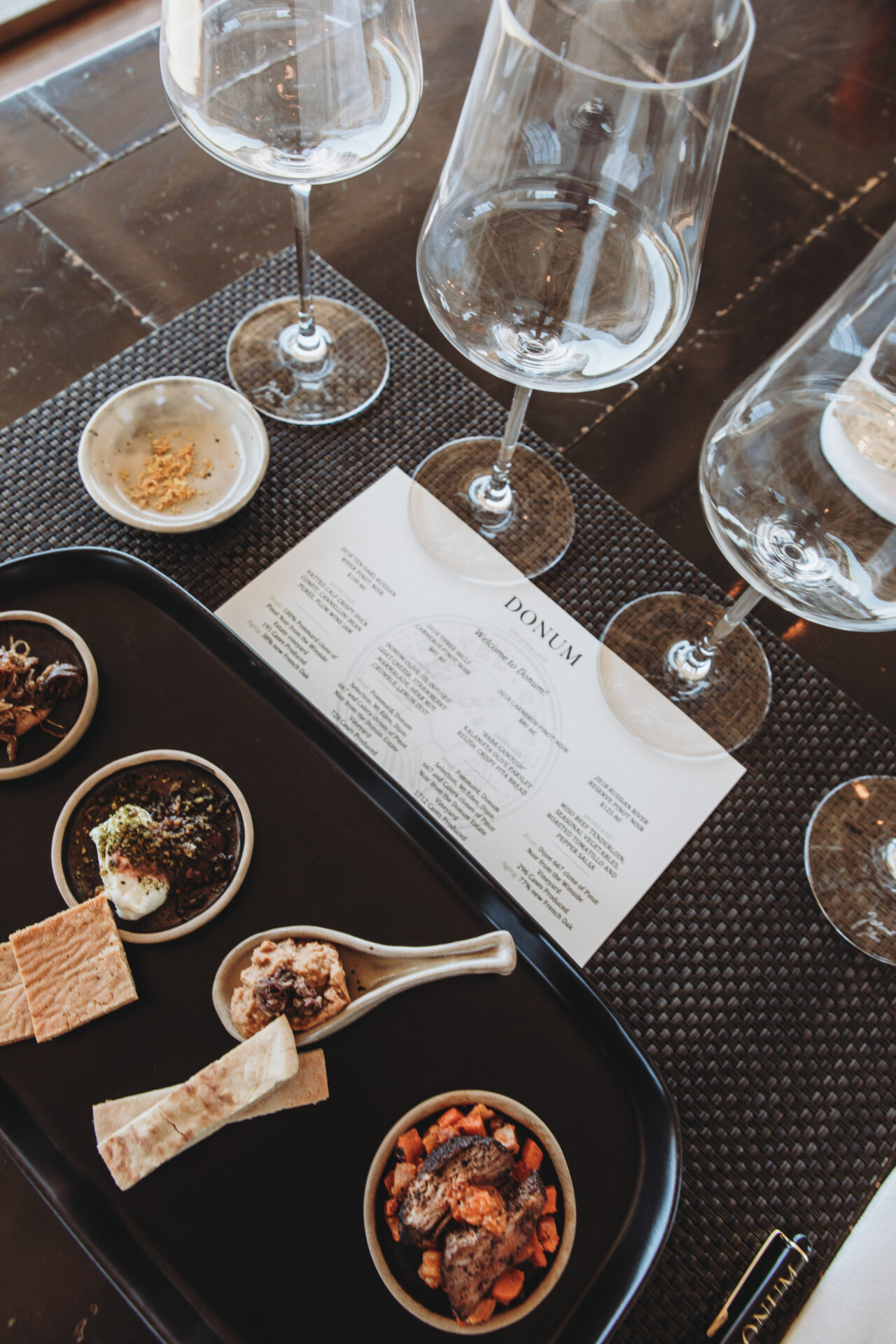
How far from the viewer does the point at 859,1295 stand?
1.77 feet

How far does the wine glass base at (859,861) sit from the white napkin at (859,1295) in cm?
18

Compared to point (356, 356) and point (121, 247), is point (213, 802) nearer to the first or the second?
point (356, 356)

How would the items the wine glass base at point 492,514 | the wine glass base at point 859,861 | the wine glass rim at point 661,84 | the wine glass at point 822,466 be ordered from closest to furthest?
the wine glass rim at point 661,84 < the wine glass at point 822,466 < the wine glass base at point 859,861 < the wine glass base at point 492,514

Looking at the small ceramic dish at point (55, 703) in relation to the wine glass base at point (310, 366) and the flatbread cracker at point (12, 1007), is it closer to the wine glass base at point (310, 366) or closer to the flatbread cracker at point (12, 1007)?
the flatbread cracker at point (12, 1007)

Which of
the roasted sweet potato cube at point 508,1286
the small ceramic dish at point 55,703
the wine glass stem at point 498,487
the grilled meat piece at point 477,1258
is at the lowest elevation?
the roasted sweet potato cube at point 508,1286

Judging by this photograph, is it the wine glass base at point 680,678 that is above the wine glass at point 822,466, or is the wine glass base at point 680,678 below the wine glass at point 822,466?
below

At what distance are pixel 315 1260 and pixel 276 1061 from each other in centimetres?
11

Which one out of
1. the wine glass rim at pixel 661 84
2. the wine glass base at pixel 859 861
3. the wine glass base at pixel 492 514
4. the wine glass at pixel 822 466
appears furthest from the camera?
the wine glass base at pixel 492 514

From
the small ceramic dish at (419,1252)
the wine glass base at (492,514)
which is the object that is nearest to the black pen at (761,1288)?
the small ceramic dish at (419,1252)

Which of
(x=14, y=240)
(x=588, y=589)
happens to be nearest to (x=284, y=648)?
(x=588, y=589)

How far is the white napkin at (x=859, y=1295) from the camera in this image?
53 cm

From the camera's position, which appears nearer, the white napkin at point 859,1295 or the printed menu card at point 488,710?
the white napkin at point 859,1295

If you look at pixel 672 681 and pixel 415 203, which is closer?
pixel 672 681

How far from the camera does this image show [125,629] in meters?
0.63
